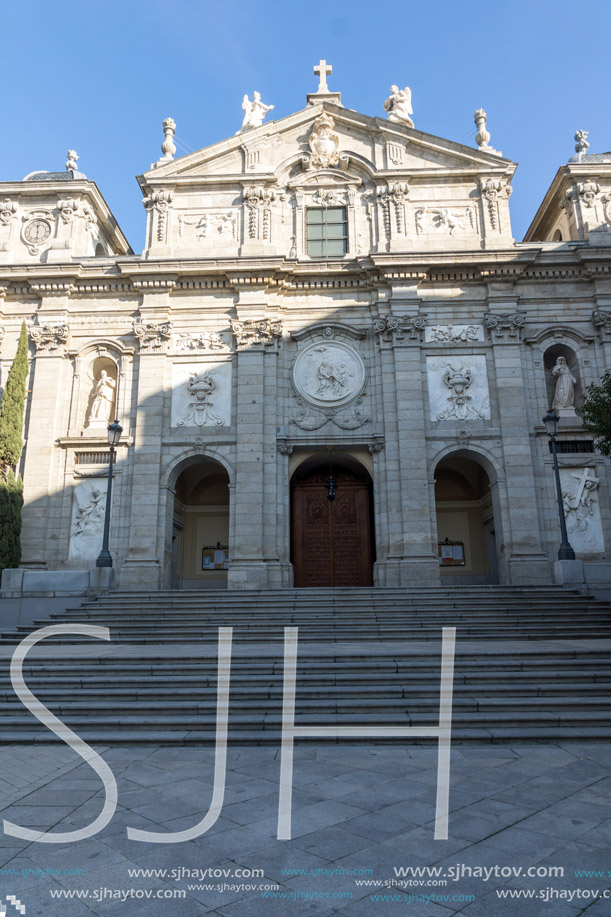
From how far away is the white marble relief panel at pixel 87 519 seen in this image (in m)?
22.6

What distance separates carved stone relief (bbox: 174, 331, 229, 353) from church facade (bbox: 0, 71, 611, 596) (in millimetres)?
110

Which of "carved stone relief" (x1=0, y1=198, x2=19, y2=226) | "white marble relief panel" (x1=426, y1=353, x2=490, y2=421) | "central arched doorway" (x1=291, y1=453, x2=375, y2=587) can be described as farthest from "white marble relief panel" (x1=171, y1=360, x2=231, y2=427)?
"carved stone relief" (x1=0, y1=198, x2=19, y2=226)

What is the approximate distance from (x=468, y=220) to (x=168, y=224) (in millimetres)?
11629

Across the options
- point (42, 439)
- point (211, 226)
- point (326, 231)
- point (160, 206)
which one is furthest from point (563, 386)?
point (42, 439)

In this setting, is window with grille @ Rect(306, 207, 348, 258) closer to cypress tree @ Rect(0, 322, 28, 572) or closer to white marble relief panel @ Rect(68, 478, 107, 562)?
cypress tree @ Rect(0, 322, 28, 572)

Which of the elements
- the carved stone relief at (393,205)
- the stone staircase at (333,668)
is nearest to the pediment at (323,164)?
the carved stone relief at (393,205)

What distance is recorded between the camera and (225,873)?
5113 mm

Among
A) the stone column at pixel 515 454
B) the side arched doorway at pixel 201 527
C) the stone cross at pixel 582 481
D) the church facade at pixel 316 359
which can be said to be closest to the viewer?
the stone column at pixel 515 454

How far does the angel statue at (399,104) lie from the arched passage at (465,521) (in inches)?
552

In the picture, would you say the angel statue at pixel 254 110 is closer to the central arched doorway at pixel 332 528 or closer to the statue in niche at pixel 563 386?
the central arched doorway at pixel 332 528

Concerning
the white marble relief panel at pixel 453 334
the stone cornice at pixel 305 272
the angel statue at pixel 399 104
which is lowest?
the white marble relief panel at pixel 453 334

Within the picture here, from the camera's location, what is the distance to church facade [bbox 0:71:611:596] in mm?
22438

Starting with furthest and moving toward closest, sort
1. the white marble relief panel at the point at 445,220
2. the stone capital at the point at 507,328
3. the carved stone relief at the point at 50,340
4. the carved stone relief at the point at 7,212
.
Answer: the carved stone relief at the point at 7,212
the white marble relief panel at the point at 445,220
the carved stone relief at the point at 50,340
the stone capital at the point at 507,328

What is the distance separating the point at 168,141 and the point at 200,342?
9054 mm
